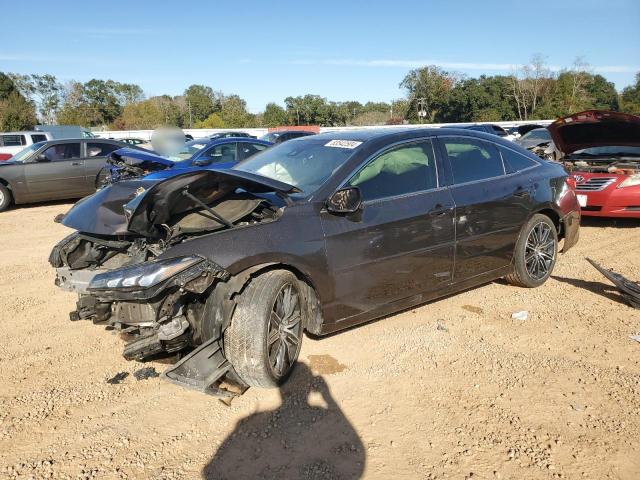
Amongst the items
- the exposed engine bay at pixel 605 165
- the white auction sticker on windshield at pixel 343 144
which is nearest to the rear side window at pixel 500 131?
the exposed engine bay at pixel 605 165

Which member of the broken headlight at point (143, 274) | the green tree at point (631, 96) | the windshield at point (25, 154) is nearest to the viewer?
the broken headlight at point (143, 274)

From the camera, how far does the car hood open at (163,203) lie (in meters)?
3.18

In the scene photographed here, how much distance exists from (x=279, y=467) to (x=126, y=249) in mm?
1926

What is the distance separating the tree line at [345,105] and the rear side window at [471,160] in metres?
52.5

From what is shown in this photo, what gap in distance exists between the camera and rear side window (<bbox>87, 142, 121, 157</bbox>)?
38.9 ft

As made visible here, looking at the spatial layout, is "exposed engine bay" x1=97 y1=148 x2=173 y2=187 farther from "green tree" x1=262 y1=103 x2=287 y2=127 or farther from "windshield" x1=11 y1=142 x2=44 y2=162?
"green tree" x1=262 y1=103 x2=287 y2=127

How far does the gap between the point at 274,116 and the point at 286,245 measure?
202 feet

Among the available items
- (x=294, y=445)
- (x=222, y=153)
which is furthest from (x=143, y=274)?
(x=222, y=153)

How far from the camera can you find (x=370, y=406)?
10.0 ft

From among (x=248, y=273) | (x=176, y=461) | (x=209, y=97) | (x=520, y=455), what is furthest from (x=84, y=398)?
(x=209, y=97)

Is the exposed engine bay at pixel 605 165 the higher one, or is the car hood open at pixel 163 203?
the car hood open at pixel 163 203

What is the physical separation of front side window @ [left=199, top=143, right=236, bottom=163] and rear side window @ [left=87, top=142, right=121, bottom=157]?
10.4 feet

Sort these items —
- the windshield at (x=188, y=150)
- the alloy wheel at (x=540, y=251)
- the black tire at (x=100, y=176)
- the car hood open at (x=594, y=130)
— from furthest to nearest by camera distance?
the black tire at (x=100, y=176), the windshield at (x=188, y=150), the car hood open at (x=594, y=130), the alloy wheel at (x=540, y=251)

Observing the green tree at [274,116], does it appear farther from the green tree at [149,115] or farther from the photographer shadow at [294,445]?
the photographer shadow at [294,445]
